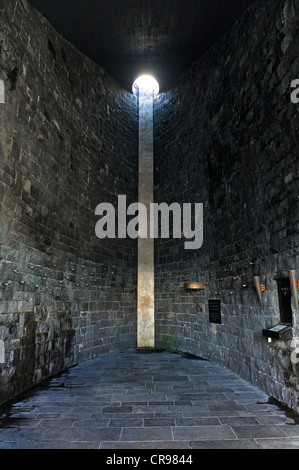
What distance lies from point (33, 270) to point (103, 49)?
17.4ft

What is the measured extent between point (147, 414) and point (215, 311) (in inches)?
118

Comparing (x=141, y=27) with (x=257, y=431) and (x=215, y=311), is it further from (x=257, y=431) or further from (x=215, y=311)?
(x=257, y=431)

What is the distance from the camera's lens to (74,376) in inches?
183

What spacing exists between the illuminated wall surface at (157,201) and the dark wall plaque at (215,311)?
5cm

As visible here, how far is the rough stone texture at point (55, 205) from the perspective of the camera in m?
3.76

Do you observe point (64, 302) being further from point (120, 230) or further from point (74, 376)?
Result: point (120, 230)

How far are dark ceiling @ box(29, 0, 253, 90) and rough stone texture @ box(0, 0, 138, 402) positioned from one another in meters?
0.30

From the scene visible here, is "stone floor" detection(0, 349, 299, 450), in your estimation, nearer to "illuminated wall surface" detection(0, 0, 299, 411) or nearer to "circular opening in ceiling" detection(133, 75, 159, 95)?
"illuminated wall surface" detection(0, 0, 299, 411)

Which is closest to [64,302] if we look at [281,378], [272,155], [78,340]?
[78,340]

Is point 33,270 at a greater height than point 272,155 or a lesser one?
lesser

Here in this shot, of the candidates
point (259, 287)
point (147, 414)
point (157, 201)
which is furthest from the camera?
point (157, 201)

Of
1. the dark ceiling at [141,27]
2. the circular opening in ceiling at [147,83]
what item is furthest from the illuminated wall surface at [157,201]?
the circular opening in ceiling at [147,83]

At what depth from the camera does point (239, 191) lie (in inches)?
191

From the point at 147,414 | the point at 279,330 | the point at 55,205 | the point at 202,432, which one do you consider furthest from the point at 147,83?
the point at 202,432
